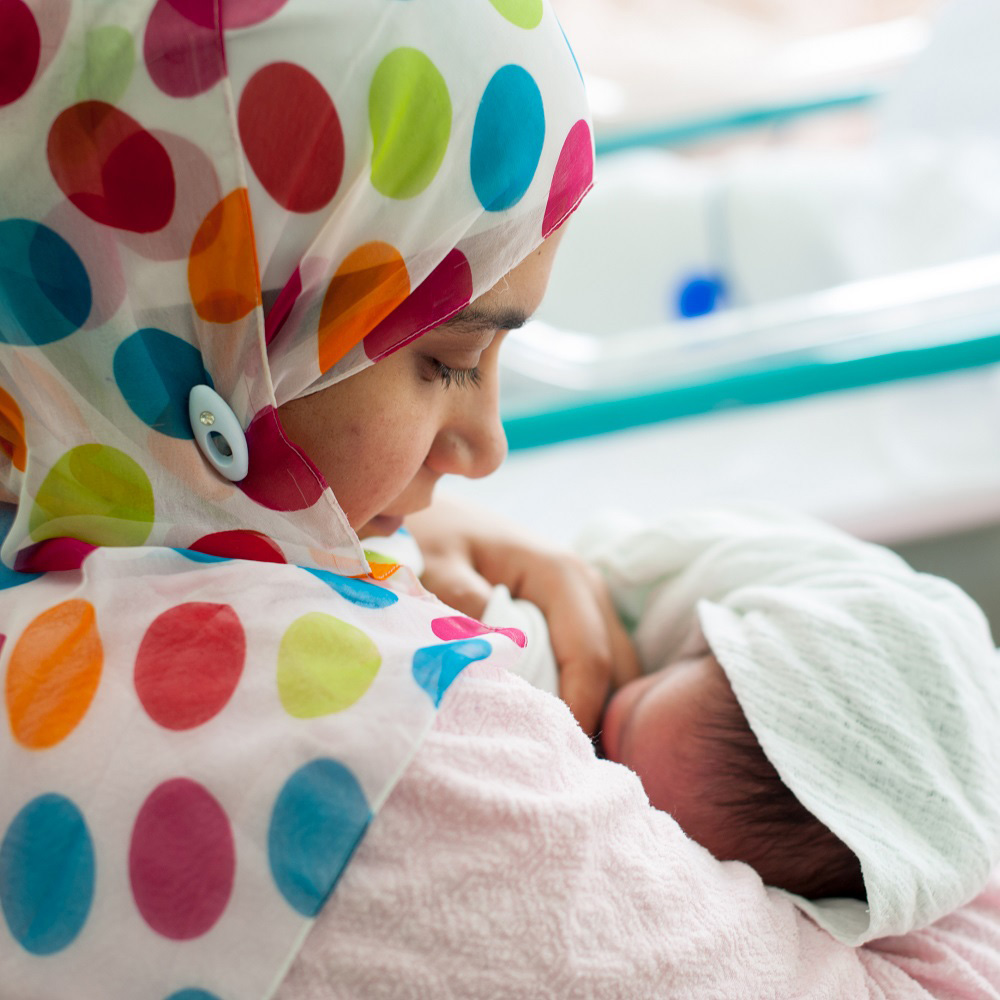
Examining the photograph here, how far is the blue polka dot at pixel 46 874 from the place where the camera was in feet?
1.50

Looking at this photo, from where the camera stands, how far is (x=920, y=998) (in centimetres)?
66

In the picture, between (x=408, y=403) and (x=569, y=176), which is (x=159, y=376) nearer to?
(x=408, y=403)

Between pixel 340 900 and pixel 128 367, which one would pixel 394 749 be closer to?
pixel 340 900

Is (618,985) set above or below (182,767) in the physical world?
below

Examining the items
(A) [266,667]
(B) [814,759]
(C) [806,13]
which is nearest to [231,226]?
(A) [266,667]

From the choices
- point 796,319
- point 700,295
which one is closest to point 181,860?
point 796,319

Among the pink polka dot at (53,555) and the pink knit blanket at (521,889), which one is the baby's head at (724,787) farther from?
the pink polka dot at (53,555)

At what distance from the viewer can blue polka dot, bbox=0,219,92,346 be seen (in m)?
0.49

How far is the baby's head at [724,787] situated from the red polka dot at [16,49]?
0.59 metres

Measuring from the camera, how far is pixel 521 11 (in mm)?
525

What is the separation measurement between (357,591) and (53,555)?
0.16m

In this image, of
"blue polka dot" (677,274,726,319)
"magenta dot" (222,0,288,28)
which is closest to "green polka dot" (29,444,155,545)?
"magenta dot" (222,0,288,28)

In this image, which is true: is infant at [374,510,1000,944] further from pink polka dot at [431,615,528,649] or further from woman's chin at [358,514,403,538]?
pink polka dot at [431,615,528,649]

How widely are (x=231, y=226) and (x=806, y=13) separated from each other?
3229 millimetres
